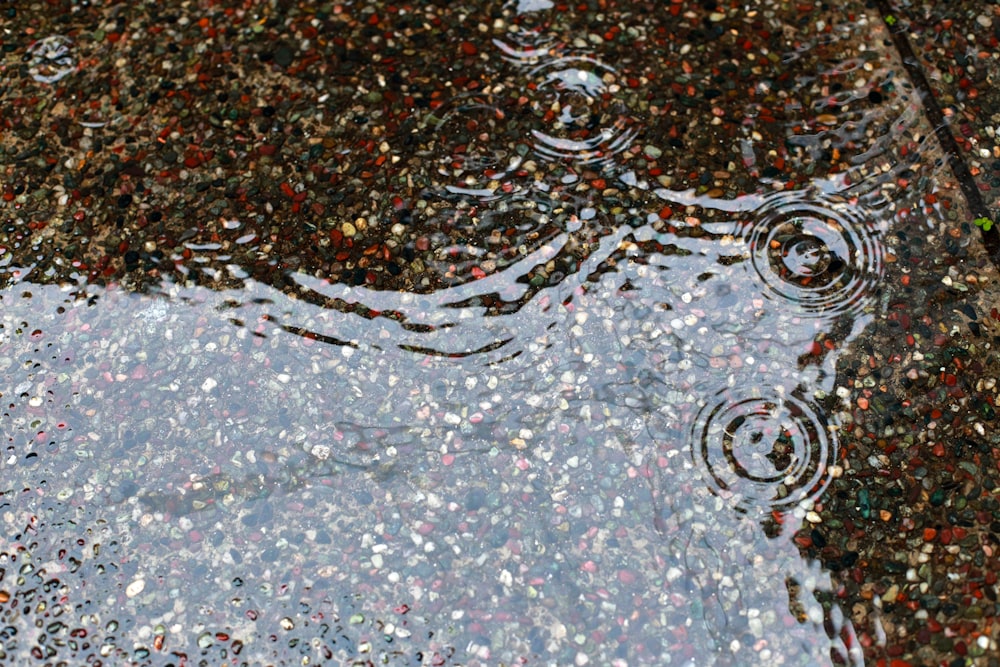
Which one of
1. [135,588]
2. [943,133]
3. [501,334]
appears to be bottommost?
[135,588]

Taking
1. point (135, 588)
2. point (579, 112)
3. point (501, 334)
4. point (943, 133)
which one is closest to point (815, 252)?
point (943, 133)

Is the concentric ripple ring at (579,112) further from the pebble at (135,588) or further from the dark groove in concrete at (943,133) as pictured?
the pebble at (135,588)

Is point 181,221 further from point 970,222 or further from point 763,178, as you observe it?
point 970,222

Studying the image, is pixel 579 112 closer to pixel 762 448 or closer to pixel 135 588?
pixel 762 448

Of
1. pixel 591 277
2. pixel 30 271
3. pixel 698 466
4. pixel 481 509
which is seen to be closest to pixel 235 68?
pixel 30 271

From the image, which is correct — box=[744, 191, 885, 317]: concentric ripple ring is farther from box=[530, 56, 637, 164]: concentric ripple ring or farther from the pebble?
the pebble

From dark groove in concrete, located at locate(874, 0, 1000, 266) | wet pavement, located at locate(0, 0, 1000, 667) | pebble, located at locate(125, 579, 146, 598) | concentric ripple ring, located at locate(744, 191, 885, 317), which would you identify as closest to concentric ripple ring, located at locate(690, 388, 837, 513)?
wet pavement, located at locate(0, 0, 1000, 667)
